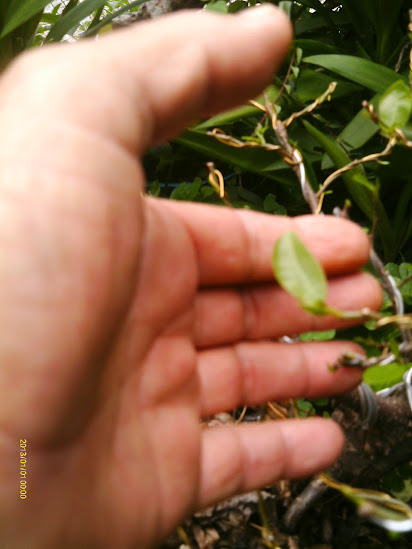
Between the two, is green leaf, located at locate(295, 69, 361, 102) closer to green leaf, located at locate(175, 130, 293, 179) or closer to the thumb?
green leaf, located at locate(175, 130, 293, 179)

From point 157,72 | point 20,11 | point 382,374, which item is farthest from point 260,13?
point 20,11

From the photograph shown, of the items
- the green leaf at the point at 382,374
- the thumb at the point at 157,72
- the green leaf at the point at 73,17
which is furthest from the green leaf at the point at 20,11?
the green leaf at the point at 382,374

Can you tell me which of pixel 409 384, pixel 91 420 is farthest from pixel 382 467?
pixel 91 420

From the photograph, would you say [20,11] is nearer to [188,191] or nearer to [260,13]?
[188,191]

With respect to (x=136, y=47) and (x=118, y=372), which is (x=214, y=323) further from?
(x=136, y=47)

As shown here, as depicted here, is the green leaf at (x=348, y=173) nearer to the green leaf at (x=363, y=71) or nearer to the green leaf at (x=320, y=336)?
the green leaf at (x=363, y=71)

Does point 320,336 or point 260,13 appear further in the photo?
point 320,336
